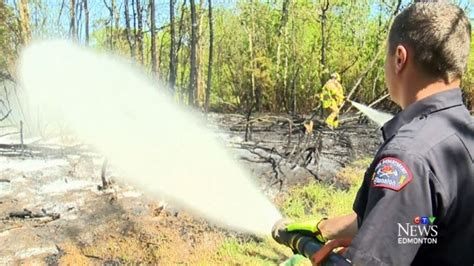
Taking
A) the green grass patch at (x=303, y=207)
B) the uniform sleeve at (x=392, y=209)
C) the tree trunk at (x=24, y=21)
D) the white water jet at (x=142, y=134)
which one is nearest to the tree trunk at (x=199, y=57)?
the white water jet at (x=142, y=134)

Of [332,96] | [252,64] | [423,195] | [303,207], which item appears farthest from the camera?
[252,64]

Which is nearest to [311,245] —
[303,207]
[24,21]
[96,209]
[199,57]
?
[303,207]

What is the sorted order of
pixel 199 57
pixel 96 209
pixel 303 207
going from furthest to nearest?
pixel 199 57
pixel 303 207
pixel 96 209

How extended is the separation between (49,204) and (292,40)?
12.4 meters

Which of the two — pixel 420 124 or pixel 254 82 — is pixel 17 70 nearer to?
pixel 254 82

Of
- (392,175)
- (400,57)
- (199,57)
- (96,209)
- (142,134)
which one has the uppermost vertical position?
(199,57)

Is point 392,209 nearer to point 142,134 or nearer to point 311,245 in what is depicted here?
point 311,245

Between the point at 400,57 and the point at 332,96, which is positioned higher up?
the point at 400,57

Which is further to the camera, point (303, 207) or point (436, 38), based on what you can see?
point (303, 207)

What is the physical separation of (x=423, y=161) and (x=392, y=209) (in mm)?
132

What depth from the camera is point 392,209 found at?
107 cm

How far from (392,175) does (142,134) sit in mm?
7315

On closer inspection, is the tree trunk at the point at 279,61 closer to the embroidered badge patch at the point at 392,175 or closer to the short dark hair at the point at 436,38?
the short dark hair at the point at 436,38

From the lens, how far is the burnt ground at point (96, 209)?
473 cm
